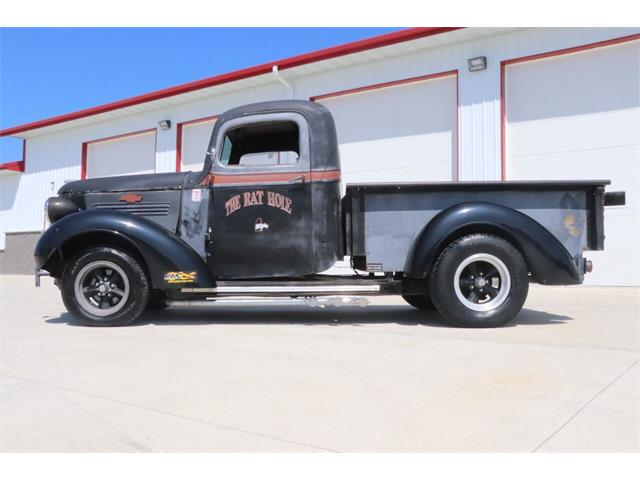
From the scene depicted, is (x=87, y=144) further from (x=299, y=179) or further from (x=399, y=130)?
(x=299, y=179)

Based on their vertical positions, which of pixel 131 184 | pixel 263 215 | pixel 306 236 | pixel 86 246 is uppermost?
pixel 131 184

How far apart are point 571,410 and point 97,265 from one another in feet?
14.3

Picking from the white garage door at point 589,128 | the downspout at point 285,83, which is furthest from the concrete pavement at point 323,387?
the downspout at point 285,83

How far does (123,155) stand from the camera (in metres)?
16.8

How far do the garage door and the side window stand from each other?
6.06 meters

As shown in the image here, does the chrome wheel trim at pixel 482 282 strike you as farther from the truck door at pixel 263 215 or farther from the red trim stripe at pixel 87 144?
the red trim stripe at pixel 87 144

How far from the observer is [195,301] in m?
5.15

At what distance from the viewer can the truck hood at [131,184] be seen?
545 cm

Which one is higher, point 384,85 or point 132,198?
point 384,85

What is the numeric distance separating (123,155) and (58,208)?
1216 cm

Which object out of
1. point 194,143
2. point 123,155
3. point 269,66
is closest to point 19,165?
point 123,155

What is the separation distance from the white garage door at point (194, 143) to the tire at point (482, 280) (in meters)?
11.1

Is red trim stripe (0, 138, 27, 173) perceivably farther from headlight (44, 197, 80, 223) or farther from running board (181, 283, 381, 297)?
running board (181, 283, 381, 297)

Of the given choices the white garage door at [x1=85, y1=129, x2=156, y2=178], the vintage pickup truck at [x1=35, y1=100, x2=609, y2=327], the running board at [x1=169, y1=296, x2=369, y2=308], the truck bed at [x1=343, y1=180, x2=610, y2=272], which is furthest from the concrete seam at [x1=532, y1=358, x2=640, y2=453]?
the white garage door at [x1=85, y1=129, x2=156, y2=178]
